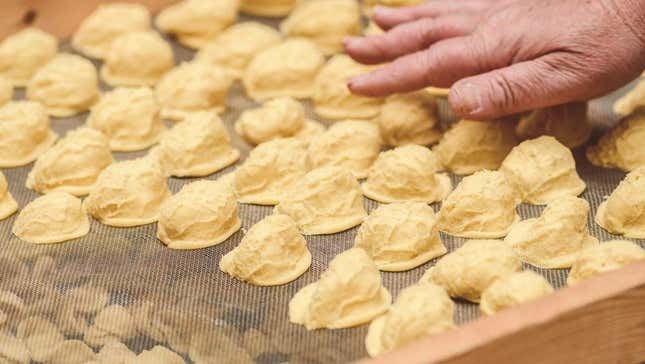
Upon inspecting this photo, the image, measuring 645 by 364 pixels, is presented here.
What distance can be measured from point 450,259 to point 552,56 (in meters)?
0.48

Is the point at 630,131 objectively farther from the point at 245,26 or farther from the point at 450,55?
the point at 245,26

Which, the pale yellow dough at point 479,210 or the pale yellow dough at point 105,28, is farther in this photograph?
the pale yellow dough at point 105,28

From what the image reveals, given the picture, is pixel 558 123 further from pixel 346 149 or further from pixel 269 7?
pixel 269 7

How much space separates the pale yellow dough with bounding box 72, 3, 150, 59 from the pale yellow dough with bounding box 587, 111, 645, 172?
1.22m

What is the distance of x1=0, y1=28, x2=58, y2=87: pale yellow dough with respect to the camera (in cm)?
221

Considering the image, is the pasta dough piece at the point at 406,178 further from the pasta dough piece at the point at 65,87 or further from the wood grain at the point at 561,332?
the pasta dough piece at the point at 65,87

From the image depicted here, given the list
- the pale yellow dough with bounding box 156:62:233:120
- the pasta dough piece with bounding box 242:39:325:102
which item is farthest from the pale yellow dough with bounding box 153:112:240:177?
the pasta dough piece with bounding box 242:39:325:102

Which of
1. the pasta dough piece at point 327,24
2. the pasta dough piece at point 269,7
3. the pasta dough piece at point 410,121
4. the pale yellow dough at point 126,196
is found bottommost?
the pasta dough piece at point 269,7

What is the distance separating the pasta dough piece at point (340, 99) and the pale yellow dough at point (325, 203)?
400 millimetres

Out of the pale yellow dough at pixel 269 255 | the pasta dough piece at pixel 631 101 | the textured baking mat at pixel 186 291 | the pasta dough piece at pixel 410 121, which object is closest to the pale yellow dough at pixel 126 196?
the textured baking mat at pixel 186 291

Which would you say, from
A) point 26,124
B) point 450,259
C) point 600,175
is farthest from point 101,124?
point 600,175

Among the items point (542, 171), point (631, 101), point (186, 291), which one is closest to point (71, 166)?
point (186, 291)

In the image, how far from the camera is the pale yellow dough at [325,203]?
5.27ft

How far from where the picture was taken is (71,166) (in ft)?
5.77
